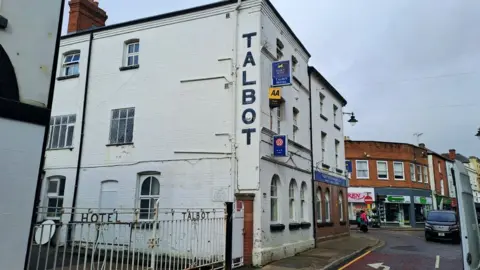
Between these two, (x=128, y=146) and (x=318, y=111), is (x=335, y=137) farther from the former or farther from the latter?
(x=128, y=146)

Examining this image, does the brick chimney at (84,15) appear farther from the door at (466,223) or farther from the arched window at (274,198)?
the door at (466,223)

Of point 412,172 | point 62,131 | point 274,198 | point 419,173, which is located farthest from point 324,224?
point 419,173

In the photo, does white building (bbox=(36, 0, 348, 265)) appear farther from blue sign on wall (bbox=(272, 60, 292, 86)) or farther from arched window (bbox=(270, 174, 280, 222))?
blue sign on wall (bbox=(272, 60, 292, 86))

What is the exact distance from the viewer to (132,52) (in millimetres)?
16172

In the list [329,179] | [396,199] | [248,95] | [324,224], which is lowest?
[324,224]

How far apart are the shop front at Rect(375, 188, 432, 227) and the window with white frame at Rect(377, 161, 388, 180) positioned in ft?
4.64

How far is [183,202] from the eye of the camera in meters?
13.4

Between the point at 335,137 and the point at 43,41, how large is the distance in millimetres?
19231

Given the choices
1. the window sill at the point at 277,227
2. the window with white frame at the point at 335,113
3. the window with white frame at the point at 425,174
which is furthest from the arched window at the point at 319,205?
the window with white frame at the point at 425,174

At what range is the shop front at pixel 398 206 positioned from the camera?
127ft

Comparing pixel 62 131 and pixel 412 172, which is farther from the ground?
pixel 412 172

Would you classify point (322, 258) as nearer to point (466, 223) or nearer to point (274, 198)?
point (274, 198)

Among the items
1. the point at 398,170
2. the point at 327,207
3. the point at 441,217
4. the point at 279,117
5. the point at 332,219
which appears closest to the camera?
the point at 279,117

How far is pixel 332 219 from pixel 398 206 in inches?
859
